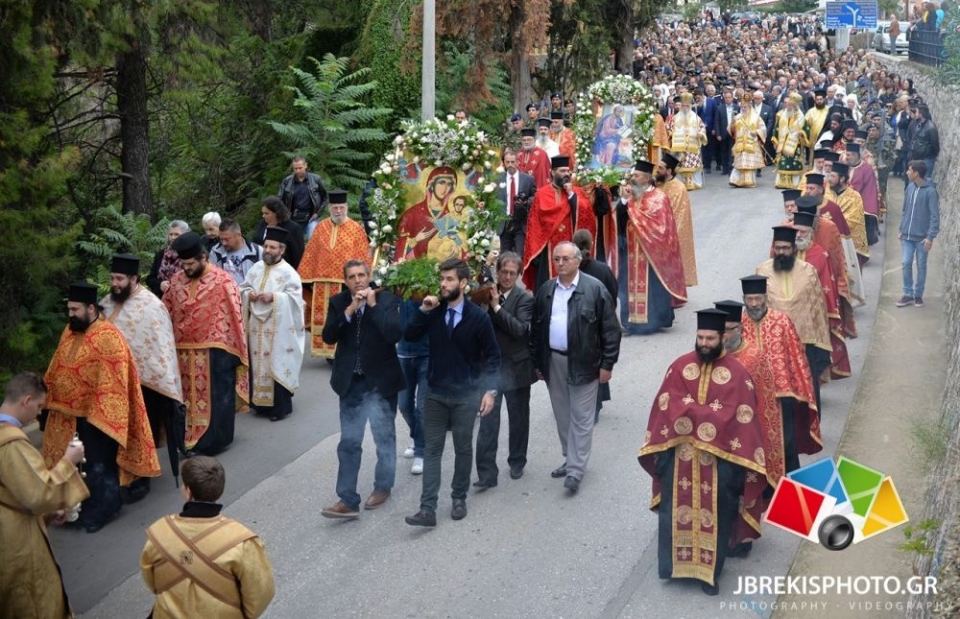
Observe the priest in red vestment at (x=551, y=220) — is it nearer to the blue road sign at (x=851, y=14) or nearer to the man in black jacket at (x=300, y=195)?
the man in black jacket at (x=300, y=195)

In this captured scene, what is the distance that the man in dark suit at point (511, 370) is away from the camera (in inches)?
403

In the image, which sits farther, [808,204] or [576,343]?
[808,204]

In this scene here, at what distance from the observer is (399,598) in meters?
8.50

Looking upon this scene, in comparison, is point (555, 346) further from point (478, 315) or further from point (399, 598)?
point (399, 598)

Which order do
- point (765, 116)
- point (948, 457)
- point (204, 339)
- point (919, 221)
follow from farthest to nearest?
point (765, 116)
point (919, 221)
point (204, 339)
point (948, 457)

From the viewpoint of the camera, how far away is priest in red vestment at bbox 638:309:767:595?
833 cm

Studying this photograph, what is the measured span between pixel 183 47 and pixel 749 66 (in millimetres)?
22269

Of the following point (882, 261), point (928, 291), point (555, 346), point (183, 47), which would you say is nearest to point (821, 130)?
point (882, 261)

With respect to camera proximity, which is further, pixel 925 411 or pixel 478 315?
pixel 925 411

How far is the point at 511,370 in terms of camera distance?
33.8 ft

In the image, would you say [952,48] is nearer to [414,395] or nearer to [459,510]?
[414,395]

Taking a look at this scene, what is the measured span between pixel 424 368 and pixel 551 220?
4254mm

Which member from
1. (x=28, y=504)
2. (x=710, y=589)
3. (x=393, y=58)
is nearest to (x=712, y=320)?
(x=710, y=589)

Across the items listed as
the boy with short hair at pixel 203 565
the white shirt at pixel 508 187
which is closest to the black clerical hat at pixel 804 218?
the white shirt at pixel 508 187
